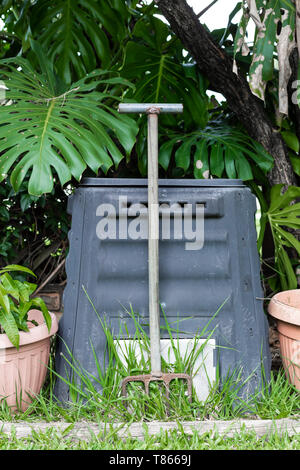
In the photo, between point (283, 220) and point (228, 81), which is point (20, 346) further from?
point (228, 81)

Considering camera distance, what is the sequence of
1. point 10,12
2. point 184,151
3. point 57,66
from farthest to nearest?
point 10,12 → point 57,66 → point 184,151

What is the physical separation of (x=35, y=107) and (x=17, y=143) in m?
0.22

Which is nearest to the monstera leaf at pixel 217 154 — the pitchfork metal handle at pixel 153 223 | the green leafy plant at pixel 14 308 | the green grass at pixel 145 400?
the pitchfork metal handle at pixel 153 223

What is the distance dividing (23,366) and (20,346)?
76 mm

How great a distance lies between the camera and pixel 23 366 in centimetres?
138

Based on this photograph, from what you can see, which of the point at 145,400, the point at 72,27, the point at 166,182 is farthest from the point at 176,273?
the point at 72,27

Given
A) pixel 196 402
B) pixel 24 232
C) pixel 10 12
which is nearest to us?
pixel 196 402

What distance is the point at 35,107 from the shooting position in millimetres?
1518

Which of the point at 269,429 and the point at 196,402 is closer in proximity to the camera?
the point at 269,429

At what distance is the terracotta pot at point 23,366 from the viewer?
1346 millimetres

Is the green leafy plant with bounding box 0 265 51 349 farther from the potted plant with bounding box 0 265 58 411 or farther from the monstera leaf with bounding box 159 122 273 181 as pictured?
the monstera leaf with bounding box 159 122 273 181

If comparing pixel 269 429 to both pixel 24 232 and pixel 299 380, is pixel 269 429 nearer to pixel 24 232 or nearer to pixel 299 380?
pixel 299 380

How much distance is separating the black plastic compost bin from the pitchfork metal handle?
11 centimetres
